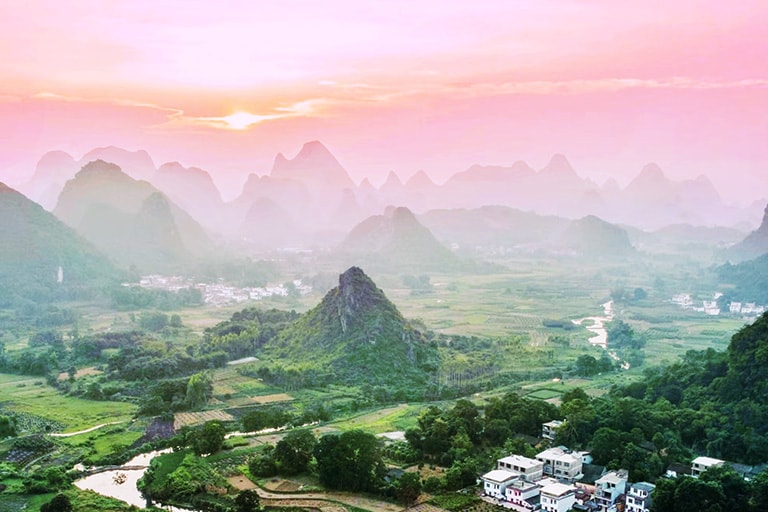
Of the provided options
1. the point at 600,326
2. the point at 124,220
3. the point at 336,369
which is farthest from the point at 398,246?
the point at 336,369

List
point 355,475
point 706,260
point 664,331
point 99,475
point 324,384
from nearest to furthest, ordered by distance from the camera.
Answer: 1. point 355,475
2. point 99,475
3. point 324,384
4. point 664,331
5. point 706,260

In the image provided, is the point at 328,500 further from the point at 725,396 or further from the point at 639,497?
the point at 725,396

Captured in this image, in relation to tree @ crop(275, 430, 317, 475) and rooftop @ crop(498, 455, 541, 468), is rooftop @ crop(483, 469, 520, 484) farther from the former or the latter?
tree @ crop(275, 430, 317, 475)

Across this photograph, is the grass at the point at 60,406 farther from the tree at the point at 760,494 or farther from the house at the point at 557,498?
the tree at the point at 760,494

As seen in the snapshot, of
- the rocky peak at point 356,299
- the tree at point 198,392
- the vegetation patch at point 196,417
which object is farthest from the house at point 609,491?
the rocky peak at point 356,299

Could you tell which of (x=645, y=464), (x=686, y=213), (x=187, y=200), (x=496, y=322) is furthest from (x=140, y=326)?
(x=686, y=213)

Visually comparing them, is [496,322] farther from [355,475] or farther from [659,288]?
[355,475]
